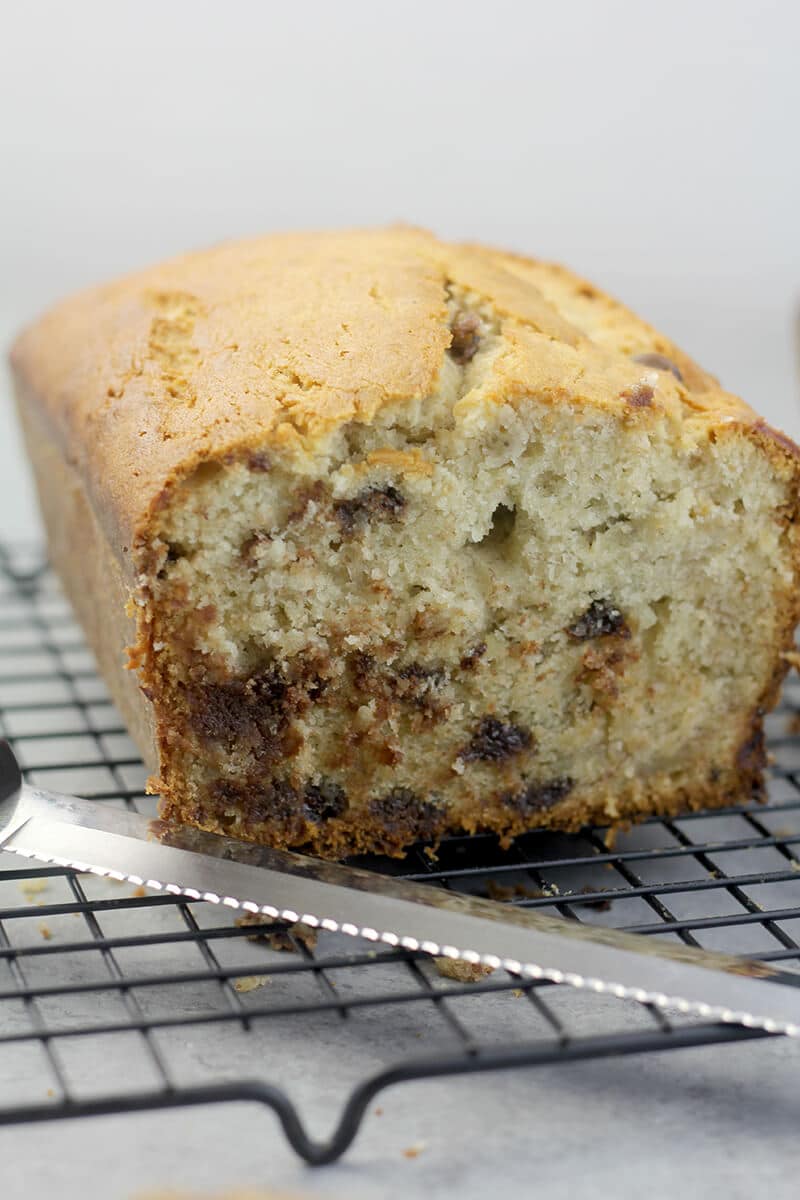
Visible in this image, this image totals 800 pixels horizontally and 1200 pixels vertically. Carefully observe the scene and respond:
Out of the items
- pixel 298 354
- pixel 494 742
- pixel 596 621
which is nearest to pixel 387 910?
pixel 494 742

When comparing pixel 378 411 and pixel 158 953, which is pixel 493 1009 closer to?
pixel 158 953

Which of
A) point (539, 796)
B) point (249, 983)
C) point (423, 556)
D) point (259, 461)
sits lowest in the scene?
point (249, 983)

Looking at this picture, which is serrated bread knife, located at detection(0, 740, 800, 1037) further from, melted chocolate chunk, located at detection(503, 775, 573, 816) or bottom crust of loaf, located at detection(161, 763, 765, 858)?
melted chocolate chunk, located at detection(503, 775, 573, 816)

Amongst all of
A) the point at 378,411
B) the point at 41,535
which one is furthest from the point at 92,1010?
the point at 41,535

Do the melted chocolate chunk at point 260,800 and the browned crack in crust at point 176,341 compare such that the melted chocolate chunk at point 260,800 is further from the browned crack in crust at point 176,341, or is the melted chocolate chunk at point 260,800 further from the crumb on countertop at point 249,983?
the browned crack in crust at point 176,341

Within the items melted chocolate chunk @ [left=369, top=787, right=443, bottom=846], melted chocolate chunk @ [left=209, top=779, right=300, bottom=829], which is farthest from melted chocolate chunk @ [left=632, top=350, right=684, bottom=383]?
melted chocolate chunk @ [left=209, top=779, right=300, bottom=829]

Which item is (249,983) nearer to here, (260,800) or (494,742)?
(260,800)
